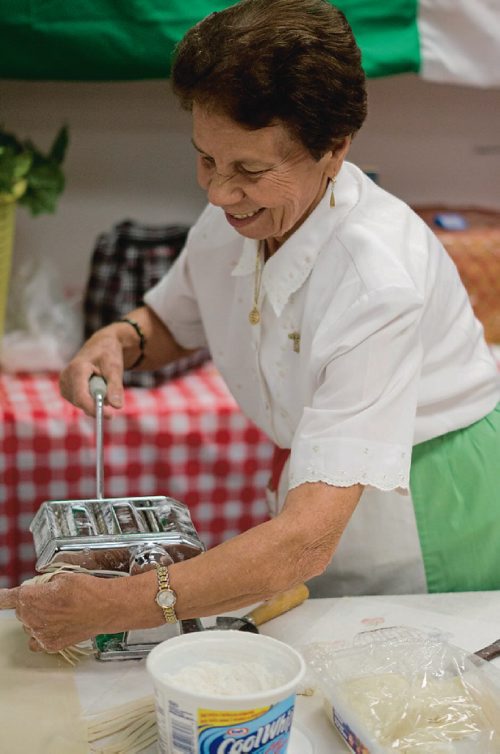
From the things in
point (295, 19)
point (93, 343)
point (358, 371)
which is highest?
point (295, 19)

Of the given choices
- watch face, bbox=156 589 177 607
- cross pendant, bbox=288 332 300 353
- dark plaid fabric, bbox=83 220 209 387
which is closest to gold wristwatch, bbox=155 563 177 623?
watch face, bbox=156 589 177 607

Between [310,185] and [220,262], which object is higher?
[310,185]

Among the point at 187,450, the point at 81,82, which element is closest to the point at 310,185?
the point at 187,450

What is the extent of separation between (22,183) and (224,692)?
167cm

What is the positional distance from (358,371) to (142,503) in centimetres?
33

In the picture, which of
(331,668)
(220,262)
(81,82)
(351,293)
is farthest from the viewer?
(81,82)

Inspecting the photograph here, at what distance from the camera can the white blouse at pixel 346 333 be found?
3.92 ft

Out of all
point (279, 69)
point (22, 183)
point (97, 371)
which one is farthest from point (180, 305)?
point (22, 183)

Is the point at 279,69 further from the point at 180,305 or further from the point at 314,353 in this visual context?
the point at 180,305

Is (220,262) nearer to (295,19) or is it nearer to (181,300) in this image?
(181,300)

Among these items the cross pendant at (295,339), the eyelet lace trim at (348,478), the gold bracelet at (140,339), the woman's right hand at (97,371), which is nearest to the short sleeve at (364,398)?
the eyelet lace trim at (348,478)

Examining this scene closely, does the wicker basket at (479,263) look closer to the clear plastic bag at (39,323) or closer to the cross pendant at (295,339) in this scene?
the clear plastic bag at (39,323)

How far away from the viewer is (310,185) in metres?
1.30

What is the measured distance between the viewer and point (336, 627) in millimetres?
1326
